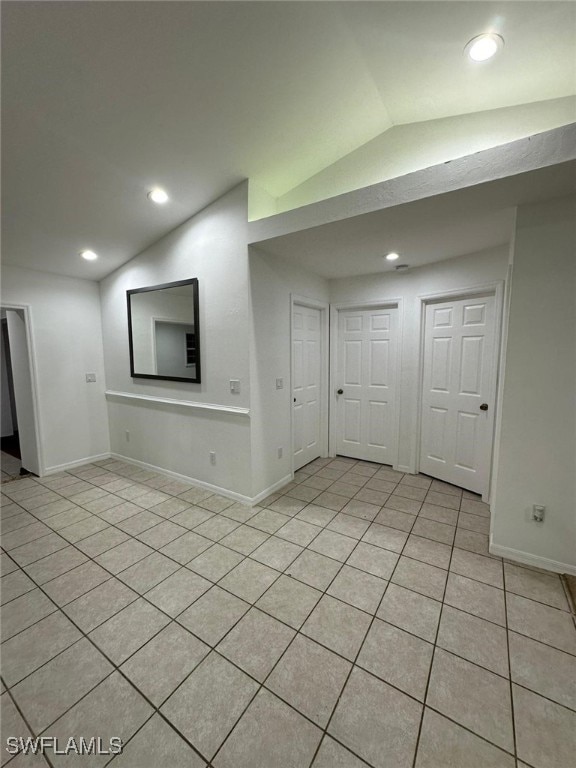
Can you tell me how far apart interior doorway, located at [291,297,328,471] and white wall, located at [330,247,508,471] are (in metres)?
0.46

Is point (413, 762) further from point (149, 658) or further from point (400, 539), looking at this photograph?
point (400, 539)

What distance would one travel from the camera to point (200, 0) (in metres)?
1.40

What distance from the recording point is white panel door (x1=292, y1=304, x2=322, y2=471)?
138 inches

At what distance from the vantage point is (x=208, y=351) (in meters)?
2.99

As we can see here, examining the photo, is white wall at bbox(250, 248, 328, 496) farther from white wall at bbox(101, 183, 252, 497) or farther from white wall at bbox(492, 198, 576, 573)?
white wall at bbox(492, 198, 576, 573)

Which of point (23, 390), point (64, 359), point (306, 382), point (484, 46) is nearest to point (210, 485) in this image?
point (306, 382)

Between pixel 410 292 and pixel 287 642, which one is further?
pixel 410 292

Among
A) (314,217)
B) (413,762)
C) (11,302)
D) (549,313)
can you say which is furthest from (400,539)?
(11,302)

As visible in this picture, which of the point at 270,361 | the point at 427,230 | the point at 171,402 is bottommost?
the point at 171,402

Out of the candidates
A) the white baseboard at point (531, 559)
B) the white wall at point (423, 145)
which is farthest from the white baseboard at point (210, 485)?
the white wall at point (423, 145)

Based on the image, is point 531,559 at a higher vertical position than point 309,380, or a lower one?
lower

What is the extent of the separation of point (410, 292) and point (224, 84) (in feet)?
7.95

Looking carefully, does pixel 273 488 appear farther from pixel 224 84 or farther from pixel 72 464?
pixel 224 84

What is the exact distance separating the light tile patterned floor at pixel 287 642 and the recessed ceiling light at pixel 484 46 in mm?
2959
